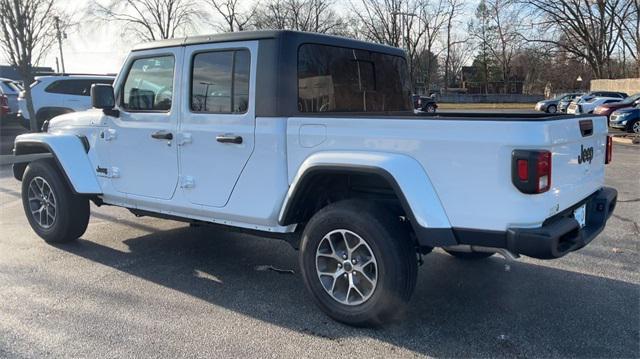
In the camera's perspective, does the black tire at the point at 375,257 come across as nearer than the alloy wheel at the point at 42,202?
Yes

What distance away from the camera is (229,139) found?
3.96 m

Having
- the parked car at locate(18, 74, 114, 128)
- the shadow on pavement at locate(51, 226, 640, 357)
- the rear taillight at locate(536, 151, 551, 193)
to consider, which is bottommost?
the shadow on pavement at locate(51, 226, 640, 357)

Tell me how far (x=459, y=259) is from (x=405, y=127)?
87.8 inches

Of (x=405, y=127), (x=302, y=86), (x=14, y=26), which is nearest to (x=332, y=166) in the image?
(x=405, y=127)

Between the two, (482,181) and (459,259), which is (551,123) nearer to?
(482,181)

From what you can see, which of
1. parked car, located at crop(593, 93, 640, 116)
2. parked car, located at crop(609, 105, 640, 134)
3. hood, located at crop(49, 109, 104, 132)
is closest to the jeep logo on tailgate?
hood, located at crop(49, 109, 104, 132)

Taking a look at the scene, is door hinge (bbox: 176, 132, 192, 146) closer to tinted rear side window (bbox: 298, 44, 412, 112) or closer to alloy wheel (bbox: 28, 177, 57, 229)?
tinted rear side window (bbox: 298, 44, 412, 112)

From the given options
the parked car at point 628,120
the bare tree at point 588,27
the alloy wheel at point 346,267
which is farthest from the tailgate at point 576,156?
the bare tree at point 588,27

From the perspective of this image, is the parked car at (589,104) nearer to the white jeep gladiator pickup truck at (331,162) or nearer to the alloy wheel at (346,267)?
the white jeep gladiator pickup truck at (331,162)

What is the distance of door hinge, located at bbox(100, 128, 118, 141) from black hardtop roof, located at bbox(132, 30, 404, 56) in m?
0.77

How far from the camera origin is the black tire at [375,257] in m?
3.33

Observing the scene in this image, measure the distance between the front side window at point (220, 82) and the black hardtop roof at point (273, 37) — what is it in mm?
111

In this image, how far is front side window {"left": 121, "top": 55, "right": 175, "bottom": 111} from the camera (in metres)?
4.49

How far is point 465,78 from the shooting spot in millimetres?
81438
